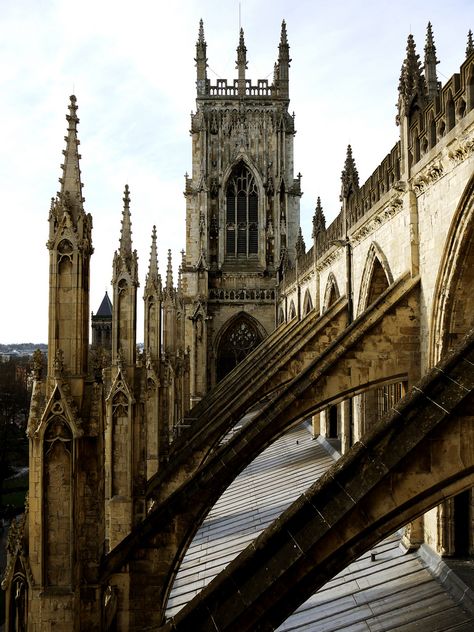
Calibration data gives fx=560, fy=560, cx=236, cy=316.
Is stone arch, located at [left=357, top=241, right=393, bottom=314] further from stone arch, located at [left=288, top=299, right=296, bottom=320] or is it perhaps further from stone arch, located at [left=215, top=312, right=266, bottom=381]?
stone arch, located at [left=215, top=312, right=266, bottom=381]

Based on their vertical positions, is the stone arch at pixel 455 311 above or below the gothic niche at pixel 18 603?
above

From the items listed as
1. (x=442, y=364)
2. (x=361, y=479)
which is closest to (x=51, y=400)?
(x=361, y=479)

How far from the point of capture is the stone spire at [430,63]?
9.50 metres

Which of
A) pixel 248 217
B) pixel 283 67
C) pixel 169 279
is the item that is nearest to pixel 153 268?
pixel 169 279

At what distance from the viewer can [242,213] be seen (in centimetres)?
3244

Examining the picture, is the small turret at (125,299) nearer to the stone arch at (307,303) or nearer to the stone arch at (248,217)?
the stone arch at (307,303)

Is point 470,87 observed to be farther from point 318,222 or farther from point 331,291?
point 318,222

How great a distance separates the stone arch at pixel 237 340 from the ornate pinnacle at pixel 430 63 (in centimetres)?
2178

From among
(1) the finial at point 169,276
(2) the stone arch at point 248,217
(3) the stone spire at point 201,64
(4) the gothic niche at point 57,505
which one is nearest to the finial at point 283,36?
(3) the stone spire at point 201,64

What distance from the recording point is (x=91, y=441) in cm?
645

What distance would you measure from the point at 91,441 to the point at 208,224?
86.1ft

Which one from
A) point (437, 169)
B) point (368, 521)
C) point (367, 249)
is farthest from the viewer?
point (367, 249)

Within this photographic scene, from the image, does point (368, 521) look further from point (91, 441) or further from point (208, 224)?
point (208, 224)

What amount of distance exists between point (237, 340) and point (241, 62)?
16803 mm
